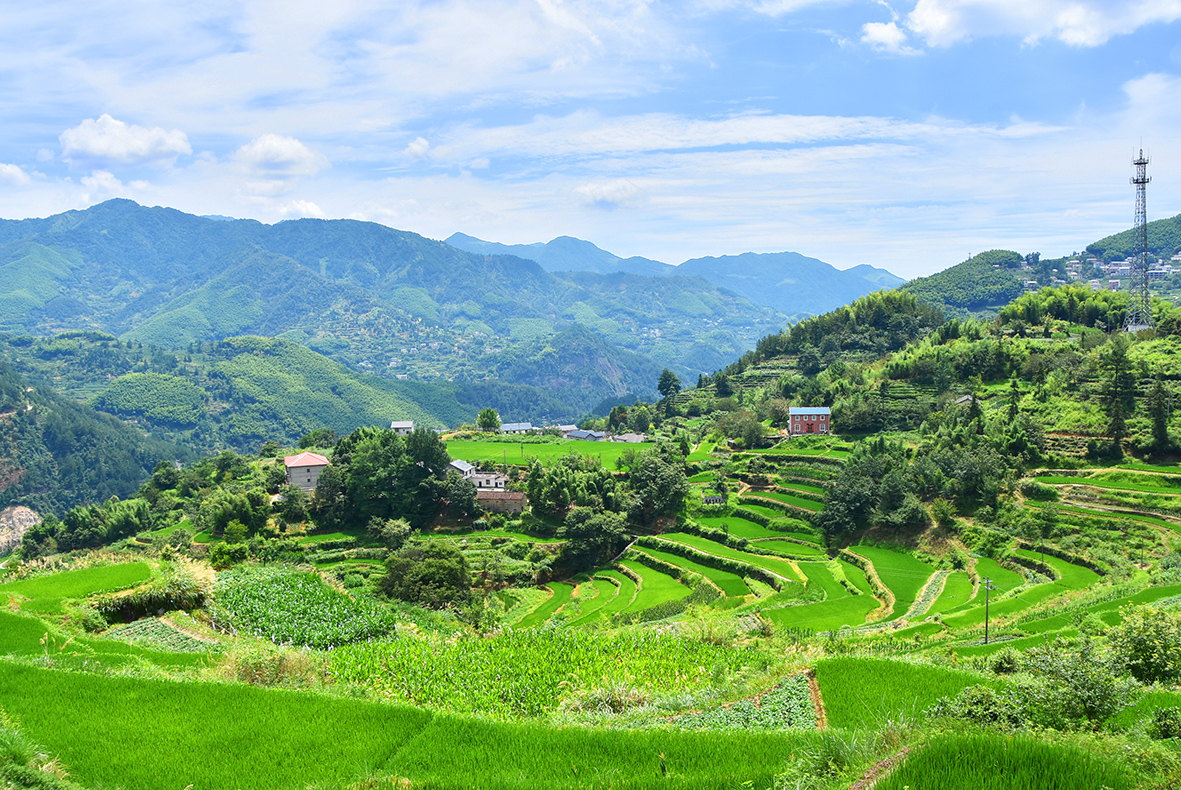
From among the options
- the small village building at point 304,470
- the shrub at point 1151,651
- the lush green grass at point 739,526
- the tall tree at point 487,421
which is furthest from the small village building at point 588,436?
the shrub at point 1151,651

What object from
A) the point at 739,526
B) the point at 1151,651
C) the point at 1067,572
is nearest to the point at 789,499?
the point at 739,526

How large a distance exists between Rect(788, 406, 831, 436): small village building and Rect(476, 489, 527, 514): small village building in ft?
74.7

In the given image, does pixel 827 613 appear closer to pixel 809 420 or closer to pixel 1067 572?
pixel 1067 572

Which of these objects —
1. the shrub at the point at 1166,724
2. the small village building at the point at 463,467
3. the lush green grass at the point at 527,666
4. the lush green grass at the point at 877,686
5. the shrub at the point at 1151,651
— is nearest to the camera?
the shrub at the point at 1166,724

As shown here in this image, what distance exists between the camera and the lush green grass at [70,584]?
18.8 metres

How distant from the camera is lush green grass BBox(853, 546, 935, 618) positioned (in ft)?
99.2

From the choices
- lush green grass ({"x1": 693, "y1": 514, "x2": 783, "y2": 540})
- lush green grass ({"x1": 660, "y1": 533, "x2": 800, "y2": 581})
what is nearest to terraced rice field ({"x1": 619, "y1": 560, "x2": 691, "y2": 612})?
lush green grass ({"x1": 660, "y1": 533, "x2": 800, "y2": 581})

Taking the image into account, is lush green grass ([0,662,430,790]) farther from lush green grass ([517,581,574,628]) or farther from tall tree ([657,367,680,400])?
tall tree ([657,367,680,400])

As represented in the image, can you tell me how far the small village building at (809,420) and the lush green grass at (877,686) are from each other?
45329 millimetres

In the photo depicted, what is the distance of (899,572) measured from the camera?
112 ft

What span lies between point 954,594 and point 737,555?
11.3m

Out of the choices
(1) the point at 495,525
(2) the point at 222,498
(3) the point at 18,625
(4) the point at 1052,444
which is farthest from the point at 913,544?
(2) the point at 222,498

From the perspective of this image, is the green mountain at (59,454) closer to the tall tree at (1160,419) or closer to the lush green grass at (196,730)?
the lush green grass at (196,730)

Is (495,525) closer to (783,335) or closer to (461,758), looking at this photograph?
(461,758)
